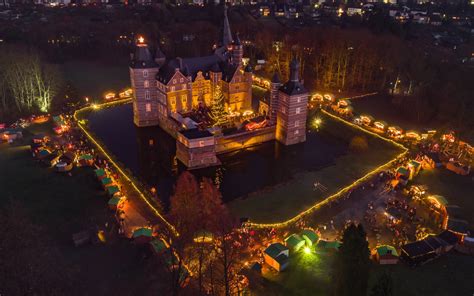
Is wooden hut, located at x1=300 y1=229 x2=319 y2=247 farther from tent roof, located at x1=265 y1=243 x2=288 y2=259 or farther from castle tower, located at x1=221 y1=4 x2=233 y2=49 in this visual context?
castle tower, located at x1=221 y1=4 x2=233 y2=49

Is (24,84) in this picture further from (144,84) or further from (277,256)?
(277,256)

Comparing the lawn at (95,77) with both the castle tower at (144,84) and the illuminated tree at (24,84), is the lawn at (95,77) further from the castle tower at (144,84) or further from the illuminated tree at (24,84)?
the castle tower at (144,84)

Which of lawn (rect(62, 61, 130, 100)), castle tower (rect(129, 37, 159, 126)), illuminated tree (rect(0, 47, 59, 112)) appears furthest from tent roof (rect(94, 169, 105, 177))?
lawn (rect(62, 61, 130, 100))

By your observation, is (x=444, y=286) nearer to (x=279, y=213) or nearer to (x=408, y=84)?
(x=279, y=213)

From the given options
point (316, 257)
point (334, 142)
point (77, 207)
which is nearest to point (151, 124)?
point (77, 207)

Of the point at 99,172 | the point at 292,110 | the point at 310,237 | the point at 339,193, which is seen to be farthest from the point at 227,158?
the point at 310,237

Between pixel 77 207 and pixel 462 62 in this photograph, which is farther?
pixel 462 62
